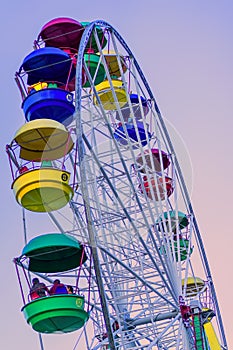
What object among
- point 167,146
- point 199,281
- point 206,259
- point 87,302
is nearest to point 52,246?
point 87,302

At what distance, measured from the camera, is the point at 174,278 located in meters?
13.3

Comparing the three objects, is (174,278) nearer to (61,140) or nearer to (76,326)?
(76,326)

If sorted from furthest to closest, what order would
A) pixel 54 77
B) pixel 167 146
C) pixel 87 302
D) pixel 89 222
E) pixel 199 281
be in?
pixel 199 281
pixel 167 146
pixel 54 77
pixel 87 302
pixel 89 222

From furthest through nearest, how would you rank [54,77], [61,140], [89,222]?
[54,77] → [61,140] → [89,222]

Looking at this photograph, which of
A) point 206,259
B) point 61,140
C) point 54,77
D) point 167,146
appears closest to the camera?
point 61,140

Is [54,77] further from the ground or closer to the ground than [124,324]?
further from the ground

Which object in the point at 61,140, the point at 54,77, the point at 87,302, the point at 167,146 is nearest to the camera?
the point at 87,302

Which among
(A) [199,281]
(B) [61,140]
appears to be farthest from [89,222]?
(A) [199,281]

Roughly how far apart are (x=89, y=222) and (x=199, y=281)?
28.9 ft

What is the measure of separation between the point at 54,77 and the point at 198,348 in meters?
6.27

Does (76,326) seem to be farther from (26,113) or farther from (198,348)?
(26,113)

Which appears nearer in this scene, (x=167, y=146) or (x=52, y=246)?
(x=52, y=246)

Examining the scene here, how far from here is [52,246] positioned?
1188cm

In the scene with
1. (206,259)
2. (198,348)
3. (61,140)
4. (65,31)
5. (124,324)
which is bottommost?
(198,348)
